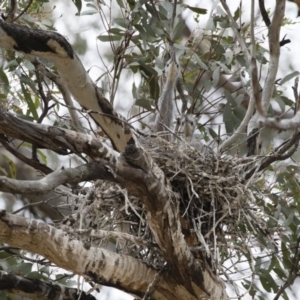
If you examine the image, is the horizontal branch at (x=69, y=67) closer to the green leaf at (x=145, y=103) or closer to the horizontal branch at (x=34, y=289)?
the horizontal branch at (x=34, y=289)

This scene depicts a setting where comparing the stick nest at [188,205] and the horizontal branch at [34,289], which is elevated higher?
the stick nest at [188,205]

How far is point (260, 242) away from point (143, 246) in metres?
0.65

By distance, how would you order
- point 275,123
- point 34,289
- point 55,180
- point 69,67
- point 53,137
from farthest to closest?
point 34,289 → point 69,67 → point 53,137 → point 55,180 → point 275,123

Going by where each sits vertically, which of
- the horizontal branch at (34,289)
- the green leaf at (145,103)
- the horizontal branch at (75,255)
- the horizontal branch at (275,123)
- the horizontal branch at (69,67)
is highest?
the green leaf at (145,103)

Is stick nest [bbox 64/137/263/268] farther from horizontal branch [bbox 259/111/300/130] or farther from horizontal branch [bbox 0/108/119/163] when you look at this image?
horizontal branch [bbox 259/111/300/130]

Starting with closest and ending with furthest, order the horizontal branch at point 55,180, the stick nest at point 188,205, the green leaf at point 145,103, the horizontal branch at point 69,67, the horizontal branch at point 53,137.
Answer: the horizontal branch at point 55,180, the horizontal branch at point 53,137, the horizontal branch at point 69,67, the stick nest at point 188,205, the green leaf at point 145,103

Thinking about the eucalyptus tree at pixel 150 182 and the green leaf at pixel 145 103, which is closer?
the eucalyptus tree at pixel 150 182

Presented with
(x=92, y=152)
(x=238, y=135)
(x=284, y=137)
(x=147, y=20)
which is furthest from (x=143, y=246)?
(x=284, y=137)

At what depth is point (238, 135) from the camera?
2.34 metres

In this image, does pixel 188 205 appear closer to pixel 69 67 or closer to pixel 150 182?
pixel 150 182

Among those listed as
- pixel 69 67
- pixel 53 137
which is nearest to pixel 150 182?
pixel 53 137

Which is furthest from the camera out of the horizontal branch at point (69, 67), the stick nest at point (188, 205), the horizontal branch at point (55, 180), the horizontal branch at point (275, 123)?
the stick nest at point (188, 205)

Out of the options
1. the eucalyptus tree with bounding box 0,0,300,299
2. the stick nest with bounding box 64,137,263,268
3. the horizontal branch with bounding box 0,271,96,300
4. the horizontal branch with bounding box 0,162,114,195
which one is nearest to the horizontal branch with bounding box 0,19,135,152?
the eucalyptus tree with bounding box 0,0,300,299

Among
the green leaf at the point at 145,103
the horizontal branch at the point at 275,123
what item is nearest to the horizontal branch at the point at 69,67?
the horizontal branch at the point at 275,123
